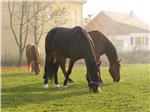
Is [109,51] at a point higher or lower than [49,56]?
higher

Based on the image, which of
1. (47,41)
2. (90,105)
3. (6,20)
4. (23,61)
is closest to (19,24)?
(6,20)

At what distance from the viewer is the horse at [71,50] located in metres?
13.8

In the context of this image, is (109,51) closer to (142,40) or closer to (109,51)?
(109,51)

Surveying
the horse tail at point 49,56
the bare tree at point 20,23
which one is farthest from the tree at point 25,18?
the horse tail at point 49,56

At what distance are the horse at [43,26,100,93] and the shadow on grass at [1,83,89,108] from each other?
0.55 meters

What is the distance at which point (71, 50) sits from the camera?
1478cm

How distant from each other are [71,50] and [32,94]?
2397 millimetres

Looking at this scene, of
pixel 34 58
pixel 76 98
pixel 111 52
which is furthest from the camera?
pixel 34 58

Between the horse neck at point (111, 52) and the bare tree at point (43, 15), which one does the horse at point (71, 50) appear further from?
the bare tree at point (43, 15)

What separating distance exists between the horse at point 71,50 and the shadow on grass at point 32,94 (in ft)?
1.79

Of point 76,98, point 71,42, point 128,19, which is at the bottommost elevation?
point 76,98

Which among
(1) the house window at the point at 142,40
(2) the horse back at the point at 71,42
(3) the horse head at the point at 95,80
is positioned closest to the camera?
(3) the horse head at the point at 95,80

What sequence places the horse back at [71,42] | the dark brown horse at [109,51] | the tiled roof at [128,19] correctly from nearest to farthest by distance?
1. the horse back at [71,42]
2. the dark brown horse at [109,51]
3. the tiled roof at [128,19]

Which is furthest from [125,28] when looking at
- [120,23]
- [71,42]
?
[71,42]
